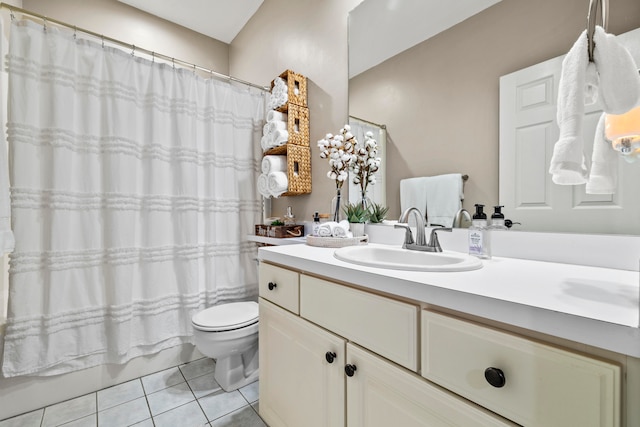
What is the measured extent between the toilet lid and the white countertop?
35.7 inches

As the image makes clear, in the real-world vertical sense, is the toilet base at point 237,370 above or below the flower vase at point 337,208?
below

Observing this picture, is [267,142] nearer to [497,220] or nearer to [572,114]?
[497,220]

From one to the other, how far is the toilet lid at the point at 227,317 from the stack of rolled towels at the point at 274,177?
77cm

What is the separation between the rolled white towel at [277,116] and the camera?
187cm

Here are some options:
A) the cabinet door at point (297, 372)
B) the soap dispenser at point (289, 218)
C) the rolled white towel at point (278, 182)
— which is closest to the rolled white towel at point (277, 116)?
the rolled white towel at point (278, 182)

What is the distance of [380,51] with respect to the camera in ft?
4.73

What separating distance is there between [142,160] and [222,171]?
0.49 m

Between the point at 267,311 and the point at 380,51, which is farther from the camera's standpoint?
the point at 380,51

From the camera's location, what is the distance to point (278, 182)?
1.80 meters

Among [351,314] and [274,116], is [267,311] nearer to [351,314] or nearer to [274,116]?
[351,314]

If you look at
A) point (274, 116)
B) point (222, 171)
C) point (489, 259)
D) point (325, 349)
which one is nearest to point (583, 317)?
point (489, 259)

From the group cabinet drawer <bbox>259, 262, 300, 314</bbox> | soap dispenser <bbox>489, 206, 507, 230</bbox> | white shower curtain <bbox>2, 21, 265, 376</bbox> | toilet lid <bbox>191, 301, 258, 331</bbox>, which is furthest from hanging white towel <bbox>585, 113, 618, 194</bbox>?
white shower curtain <bbox>2, 21, 265, 376</bbox>

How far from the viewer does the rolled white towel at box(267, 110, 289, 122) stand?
1.87 metres

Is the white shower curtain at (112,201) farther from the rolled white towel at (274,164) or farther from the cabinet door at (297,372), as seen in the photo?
the cabinet door at (297,372)
